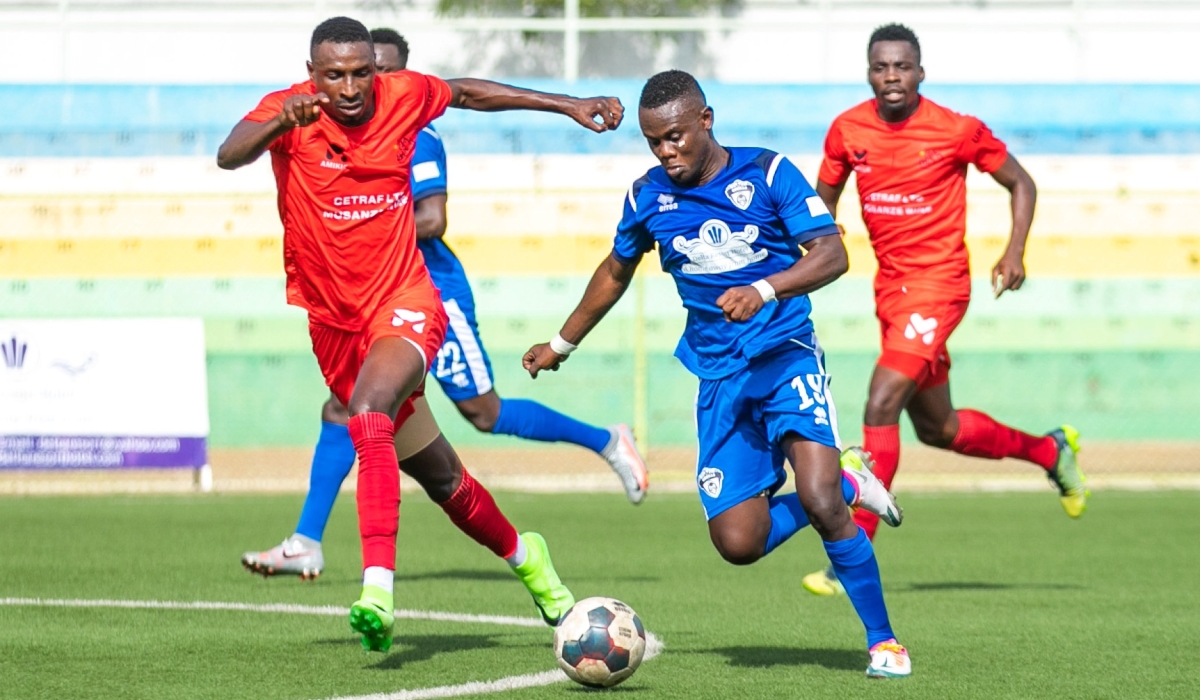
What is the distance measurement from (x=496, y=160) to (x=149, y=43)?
173 inches

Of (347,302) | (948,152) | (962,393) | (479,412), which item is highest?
(948,152)

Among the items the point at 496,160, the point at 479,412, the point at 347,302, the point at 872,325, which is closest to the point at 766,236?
the point at 347,302

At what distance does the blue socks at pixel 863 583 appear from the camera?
542 cm

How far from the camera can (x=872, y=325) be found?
1700 centimetres

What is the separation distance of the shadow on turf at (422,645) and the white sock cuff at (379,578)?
40 centimetres

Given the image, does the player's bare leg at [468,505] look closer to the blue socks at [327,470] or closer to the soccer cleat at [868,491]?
the soccer cleat at [868,491]

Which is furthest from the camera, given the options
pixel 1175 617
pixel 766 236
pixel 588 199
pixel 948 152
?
pixel 588 199

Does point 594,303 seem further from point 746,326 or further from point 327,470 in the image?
point 327,470

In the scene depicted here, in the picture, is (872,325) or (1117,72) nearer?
(872,325)

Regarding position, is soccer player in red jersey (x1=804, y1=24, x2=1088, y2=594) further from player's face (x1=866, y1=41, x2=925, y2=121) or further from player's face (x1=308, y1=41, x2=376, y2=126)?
player's face (x1=308, y1=41, x2=376, y2=126)

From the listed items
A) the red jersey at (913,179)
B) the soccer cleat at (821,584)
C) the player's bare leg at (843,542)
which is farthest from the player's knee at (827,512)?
the red jersey at (913,179)

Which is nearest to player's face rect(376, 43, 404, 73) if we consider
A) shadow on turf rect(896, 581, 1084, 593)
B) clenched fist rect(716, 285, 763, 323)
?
clenched fist rect(716, 285, 763, 323)

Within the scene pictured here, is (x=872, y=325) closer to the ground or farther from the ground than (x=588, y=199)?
closer to the ground

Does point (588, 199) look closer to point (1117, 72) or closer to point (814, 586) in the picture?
point (1117, 72)
